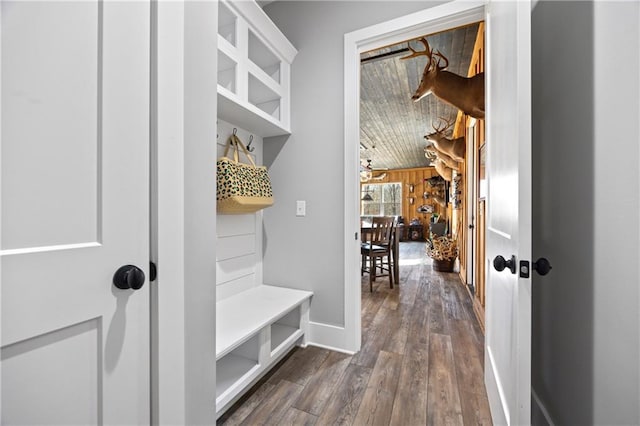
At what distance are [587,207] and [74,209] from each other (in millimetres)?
1501

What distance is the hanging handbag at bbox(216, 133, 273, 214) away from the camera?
1699 millimetres

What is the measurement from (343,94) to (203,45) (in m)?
1.33

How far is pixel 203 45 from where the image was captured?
0.93 metres

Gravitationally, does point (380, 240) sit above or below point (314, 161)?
below

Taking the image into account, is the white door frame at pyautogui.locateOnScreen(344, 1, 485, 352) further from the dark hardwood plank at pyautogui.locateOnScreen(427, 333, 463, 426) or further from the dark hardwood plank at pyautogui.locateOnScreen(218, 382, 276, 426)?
the dark hardwood plank at pyautogui.locateOnScreen(218, 382, 276, 426)

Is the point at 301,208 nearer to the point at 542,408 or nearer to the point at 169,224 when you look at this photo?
the point at 169,224

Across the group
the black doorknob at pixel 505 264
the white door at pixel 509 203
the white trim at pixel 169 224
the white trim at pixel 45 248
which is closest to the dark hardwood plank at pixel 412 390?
the white door at pixel 509 203

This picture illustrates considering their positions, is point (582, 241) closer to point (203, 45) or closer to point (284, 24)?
point (203, 45)

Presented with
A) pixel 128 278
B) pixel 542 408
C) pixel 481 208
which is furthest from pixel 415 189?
pixel 128 278

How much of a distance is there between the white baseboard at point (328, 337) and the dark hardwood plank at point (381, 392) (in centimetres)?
27

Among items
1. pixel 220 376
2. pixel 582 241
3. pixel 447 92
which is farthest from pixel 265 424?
pixel 447 92

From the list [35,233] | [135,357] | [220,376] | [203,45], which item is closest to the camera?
[35,233]

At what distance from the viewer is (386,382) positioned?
171 centimetres

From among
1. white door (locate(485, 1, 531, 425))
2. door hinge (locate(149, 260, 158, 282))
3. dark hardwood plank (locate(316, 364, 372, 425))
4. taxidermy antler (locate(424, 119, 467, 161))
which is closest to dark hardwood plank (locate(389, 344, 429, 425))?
dark hardwood plank (locate(316, 364, 372, 425))
